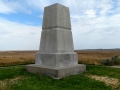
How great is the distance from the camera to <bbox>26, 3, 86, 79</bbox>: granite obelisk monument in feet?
28.4

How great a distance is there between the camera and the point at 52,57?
28.5 ft

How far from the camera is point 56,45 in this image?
8.88 m

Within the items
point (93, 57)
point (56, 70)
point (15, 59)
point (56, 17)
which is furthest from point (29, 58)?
point (56, 70)

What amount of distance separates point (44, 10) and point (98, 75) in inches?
202

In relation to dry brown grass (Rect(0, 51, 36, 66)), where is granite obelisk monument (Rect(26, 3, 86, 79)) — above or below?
above

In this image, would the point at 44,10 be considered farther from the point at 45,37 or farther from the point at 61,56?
the point at 61,56

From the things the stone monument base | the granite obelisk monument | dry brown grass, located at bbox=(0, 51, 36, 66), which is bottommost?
dry brown grass, located at bbox=(0, 51, 36, 66)

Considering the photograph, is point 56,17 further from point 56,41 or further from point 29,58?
point 29,58

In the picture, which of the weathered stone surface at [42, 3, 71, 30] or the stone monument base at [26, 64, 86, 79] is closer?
the stone monument base at [26, 64, 86, 79]

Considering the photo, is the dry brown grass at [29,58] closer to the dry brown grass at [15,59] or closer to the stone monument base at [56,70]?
the dry brown grass at [15,59]

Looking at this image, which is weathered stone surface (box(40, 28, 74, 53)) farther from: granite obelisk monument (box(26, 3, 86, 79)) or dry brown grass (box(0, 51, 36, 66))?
dry brown grass (box(0, 51, 36, 66))

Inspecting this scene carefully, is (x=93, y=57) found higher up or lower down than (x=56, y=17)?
lower down

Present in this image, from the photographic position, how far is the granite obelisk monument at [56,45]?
866 centimetres

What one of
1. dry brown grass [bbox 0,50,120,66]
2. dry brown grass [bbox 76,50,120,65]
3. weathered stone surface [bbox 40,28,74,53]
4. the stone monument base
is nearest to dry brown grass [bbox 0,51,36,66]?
dry brown grass [bbox 0,50,120,66]
